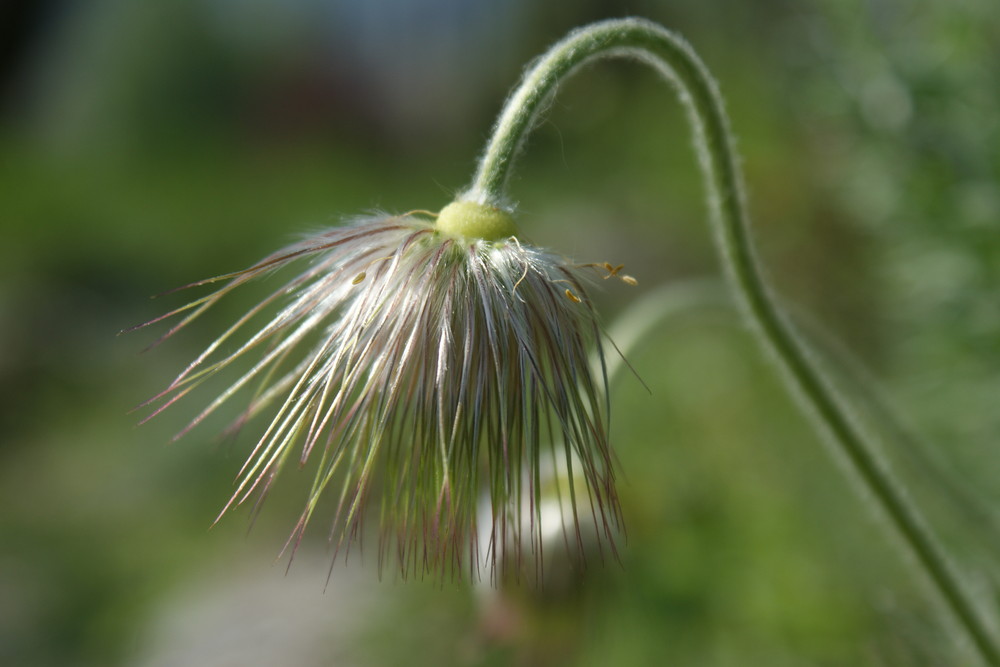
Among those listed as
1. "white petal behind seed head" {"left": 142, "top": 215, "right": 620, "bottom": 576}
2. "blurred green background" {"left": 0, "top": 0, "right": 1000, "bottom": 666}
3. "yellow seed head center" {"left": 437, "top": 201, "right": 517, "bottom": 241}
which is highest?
"blurred green background" {"left": 0, "top": 0, "right": 1000, "bottom": 666}

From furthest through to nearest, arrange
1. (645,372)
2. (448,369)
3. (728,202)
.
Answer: (645,372)
(728,202)
(448,369)

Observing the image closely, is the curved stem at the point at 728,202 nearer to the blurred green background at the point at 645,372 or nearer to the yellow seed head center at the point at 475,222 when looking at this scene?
the yellow seed head center at the point at 475,222

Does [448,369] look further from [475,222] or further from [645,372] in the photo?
[645,372]

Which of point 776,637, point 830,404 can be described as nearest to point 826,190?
point 776,637

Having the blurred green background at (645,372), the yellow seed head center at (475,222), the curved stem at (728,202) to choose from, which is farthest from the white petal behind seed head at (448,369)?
the blurred green background at (645,372)

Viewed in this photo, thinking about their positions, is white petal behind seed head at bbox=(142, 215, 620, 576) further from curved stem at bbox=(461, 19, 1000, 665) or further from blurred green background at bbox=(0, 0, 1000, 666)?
blurred green background at bbox=(0, 0, 1000, 666)

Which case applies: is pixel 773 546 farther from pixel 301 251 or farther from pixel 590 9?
pixel 590 9

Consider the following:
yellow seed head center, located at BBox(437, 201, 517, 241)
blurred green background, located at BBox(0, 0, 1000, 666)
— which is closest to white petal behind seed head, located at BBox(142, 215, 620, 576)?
yellow seed head center, located at BBox(437, 201, 517, 241)

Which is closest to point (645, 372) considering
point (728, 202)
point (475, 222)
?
point (728, 202)
